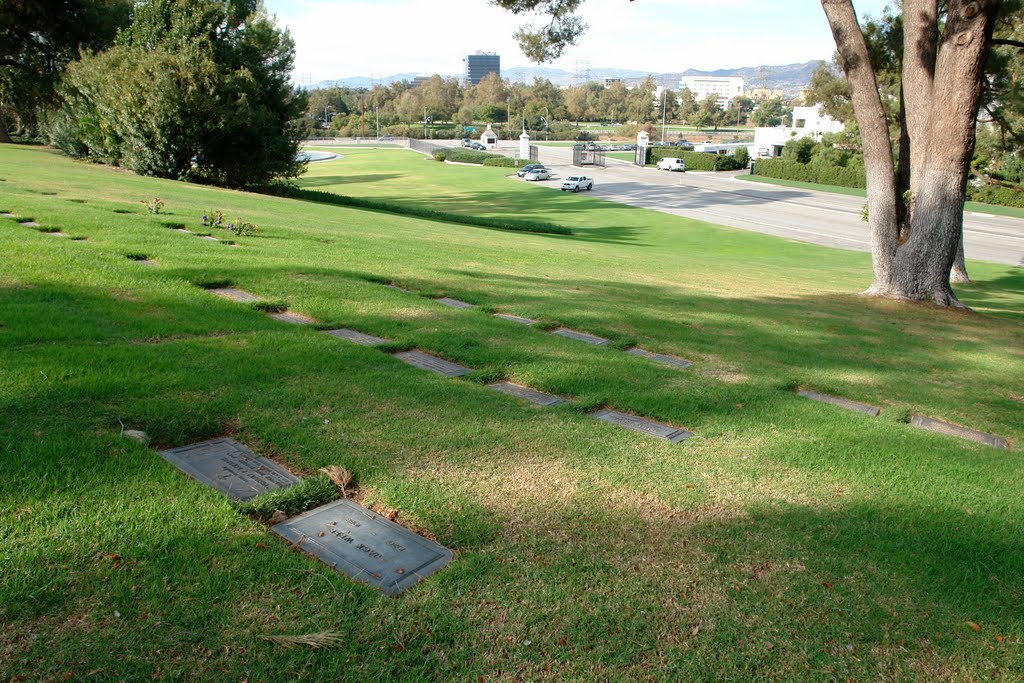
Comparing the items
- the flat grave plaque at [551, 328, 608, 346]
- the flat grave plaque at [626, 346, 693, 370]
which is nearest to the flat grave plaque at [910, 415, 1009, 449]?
the flat grave plaque at [626, 346, 693, 370]

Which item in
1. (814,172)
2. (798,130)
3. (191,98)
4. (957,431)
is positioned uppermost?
(798,130)

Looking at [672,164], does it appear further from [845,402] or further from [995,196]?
[845,402]

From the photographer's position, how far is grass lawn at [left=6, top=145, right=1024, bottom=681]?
2.60m

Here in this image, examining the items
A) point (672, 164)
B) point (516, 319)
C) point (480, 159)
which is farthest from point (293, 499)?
point (480, 159)

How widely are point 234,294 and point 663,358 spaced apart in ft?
13.9

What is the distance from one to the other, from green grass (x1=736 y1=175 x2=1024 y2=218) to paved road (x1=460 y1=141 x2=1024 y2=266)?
67.7 inches

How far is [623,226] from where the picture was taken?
35.4 metres

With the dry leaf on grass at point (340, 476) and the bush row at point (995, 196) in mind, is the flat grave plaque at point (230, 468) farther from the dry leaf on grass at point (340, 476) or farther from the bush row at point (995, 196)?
the bush row at point (995, 196)

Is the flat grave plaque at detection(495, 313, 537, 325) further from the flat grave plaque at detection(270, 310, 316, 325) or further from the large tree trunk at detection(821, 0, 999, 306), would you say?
the large tree trunk at detection(821, 0, 999, 306)

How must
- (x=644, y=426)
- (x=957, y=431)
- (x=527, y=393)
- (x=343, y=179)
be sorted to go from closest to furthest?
(x=644, y=426) → (x=527, y=393) → (x=957, y=431) → (x=343, y=179)

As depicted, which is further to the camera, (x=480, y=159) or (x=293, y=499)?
(x=480, y=159)

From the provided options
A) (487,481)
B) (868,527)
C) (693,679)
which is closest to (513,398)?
(487,481)

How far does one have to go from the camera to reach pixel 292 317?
6.72 metres

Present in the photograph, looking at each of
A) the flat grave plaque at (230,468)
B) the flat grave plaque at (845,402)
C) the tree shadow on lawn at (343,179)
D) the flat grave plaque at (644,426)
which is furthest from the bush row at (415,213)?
the tree shadow on lawn at (343,179)
